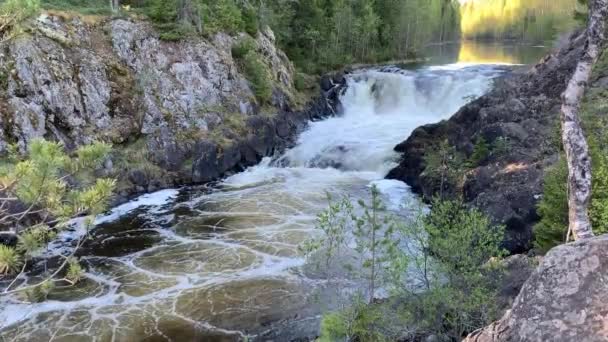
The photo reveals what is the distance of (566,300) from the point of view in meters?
4.10

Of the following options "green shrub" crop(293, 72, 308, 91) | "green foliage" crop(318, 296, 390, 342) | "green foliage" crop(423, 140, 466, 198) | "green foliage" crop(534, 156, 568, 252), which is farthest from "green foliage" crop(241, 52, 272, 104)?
"green foliage" crop(318, 296, 390, 342)

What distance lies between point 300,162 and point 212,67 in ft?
22.9

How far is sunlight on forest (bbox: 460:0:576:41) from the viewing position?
90.1 meters

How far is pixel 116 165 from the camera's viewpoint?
21.1 metres

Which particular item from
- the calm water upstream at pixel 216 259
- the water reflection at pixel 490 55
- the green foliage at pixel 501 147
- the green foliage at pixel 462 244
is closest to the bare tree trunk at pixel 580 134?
the green foliage at pixel 462 244

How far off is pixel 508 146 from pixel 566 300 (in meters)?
14.9

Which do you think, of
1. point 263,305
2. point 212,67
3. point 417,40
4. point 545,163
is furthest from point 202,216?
point 417,40

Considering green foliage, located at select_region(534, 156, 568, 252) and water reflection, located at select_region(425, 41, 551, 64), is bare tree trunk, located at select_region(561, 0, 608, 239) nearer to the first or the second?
green foliage, located at select_region(534, 156, 568, 252)

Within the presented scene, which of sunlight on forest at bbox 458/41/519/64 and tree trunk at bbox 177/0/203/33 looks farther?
sunlight on forest at bbox 458/41/519/64

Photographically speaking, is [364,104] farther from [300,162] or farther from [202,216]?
[202,216]

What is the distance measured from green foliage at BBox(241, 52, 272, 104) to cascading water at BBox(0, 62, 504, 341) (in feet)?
11.9

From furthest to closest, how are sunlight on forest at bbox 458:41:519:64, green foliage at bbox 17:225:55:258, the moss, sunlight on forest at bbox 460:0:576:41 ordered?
sunlight on forest at bbox 460:0:576:41, sunlight on forest at bbox 458:41:519:64, the moss, green foliage at bbox 17:225:55:258

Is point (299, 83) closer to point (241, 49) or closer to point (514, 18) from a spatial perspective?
point (241, 49)

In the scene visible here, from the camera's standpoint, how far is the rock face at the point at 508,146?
47.6 feet
